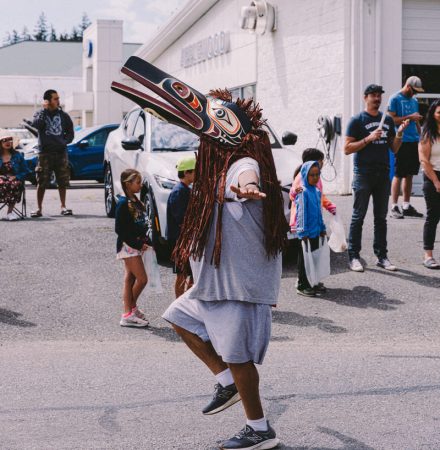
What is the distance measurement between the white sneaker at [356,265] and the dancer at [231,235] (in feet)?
17.1

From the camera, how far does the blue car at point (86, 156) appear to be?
2195 centimetres

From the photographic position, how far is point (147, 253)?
752 centimetres

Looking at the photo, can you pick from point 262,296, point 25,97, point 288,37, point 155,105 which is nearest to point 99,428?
point 262,296

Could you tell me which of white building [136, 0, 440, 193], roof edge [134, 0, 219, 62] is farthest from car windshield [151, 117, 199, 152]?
roof edge [134, 0, 219, 62]

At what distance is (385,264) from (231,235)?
5595mm

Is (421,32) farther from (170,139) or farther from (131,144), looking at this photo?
(131,144)

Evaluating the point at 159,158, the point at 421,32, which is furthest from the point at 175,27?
the point at 159,158

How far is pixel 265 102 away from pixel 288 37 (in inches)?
78.8

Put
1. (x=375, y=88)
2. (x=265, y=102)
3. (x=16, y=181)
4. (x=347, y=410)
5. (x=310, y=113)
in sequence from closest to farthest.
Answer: (x=347, y=410) < (x=375, y=88) < (x=16, y=181) < (x=310, y=113) < (x=265, y=102)

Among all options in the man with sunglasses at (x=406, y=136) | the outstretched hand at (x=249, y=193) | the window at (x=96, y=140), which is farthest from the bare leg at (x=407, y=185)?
the window at (x=96, y=140)

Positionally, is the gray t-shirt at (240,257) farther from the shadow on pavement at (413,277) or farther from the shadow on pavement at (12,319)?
the shadow on pavement at (413,277)

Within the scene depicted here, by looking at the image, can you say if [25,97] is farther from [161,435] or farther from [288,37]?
[161,435]

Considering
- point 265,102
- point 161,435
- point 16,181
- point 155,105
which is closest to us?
point 155,105

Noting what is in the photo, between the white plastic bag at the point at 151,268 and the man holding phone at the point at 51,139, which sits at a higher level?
the man holding phone at the point at 51,139
